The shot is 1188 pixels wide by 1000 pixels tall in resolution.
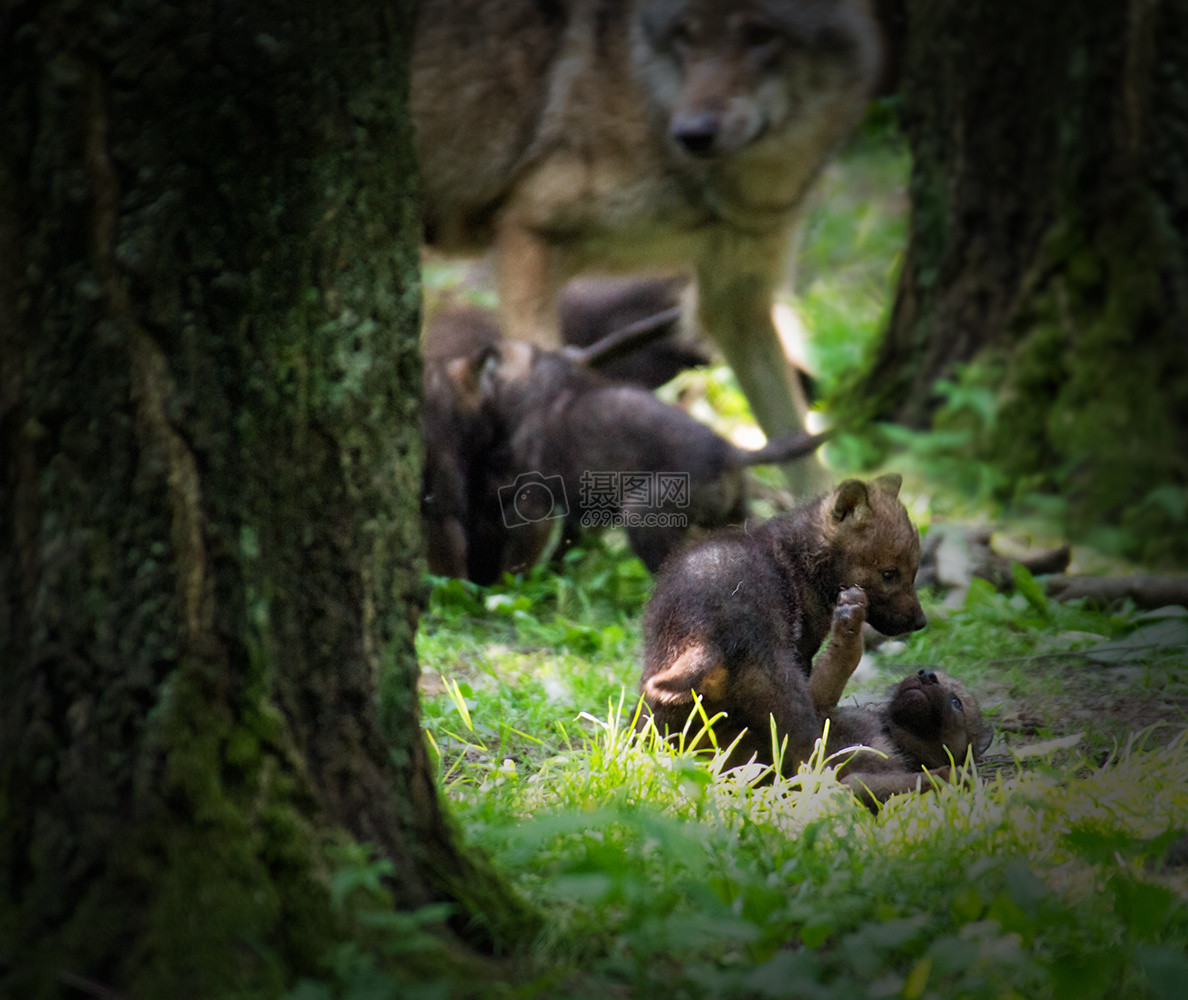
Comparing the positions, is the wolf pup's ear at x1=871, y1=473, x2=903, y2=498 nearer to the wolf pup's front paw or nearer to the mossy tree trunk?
the wolf pup's front paw

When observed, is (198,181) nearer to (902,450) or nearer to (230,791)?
(230,791)

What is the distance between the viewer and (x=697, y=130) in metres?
6.10

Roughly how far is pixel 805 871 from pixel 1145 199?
518 cm

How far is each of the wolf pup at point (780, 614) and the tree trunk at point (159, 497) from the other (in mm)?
1317

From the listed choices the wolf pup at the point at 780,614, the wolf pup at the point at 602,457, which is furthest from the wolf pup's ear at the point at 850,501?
the wolf pup at the point at 602,457

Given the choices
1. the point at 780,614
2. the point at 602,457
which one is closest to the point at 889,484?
the point at 780,614

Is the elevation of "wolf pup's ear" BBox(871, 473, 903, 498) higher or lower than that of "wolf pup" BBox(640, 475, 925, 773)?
higher

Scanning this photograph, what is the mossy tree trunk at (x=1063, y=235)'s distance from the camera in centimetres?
607

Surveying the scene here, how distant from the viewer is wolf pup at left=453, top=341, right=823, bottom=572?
198 inches

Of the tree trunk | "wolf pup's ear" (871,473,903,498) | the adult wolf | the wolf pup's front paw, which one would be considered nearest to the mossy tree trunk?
the adult wolf

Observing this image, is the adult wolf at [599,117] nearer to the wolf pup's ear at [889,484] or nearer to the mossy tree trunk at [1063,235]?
the mossy tree trunk at [1063,235]

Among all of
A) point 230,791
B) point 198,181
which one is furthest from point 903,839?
point 198,181

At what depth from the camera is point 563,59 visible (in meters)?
6.54

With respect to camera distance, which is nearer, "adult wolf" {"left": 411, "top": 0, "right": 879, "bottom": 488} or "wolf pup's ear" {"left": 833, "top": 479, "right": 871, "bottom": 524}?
"wolf pup's ear" {"left": 833, "top": 479, "right": 871, "bottom": 524}
